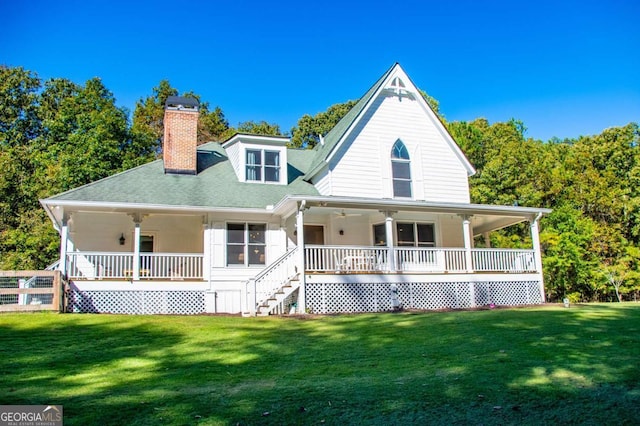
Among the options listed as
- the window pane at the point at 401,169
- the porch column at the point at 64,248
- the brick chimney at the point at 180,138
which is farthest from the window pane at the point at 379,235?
the porch column at the point at 64,248

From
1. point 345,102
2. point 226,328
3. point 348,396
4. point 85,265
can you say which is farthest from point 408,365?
point 345,102

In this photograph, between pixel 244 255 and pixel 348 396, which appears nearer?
pixel 348 396

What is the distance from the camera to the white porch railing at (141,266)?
16109mm

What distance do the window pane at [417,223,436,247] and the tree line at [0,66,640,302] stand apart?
9.51m

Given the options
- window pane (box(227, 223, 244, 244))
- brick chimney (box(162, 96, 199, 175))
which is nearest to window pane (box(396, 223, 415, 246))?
window pane (box(227, 223, 244, 244))

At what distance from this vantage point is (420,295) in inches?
676

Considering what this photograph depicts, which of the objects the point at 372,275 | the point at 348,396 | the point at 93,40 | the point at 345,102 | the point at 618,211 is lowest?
A: the point at 348,396

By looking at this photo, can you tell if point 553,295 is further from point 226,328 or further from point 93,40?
point 93,40

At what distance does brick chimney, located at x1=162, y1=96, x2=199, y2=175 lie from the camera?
19.4m

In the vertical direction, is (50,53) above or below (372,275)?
above

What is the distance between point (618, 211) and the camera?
29938 mm

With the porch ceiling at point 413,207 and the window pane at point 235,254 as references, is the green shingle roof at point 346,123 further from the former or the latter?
the window pane at point 235,254

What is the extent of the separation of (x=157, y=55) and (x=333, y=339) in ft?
82.5

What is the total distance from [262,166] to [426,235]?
278 inches
